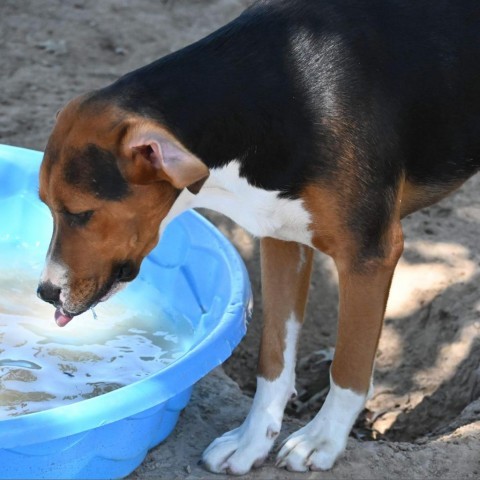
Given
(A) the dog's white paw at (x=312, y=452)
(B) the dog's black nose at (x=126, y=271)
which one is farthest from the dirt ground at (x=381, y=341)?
(B) the dog's black nose at (x=126, y=271)

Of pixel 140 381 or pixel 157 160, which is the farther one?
pixel 140 381

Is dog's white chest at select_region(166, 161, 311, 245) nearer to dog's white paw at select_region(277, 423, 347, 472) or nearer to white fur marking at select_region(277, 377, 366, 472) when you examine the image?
white fur marking at select_region(277, 377, 366, 472)

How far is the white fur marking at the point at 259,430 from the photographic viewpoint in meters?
3.37

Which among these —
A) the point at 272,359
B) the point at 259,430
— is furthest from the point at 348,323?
the point at 259,430

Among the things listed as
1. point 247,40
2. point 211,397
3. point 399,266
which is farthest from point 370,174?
point 399,266

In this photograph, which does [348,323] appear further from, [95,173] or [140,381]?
[95,173]

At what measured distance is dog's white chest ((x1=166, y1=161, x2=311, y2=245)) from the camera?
310 centimetres

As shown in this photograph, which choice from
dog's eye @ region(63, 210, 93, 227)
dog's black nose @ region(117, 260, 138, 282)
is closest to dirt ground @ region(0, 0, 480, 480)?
dog's black nose @ region(117, 260, 138, 282)

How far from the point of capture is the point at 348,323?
129 inches

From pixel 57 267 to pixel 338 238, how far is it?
0.83 m

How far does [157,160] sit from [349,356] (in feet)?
3.12

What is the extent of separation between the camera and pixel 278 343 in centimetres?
355

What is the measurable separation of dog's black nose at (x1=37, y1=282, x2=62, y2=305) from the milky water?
60 centimetres

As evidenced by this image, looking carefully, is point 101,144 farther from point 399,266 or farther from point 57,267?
point 399,266
